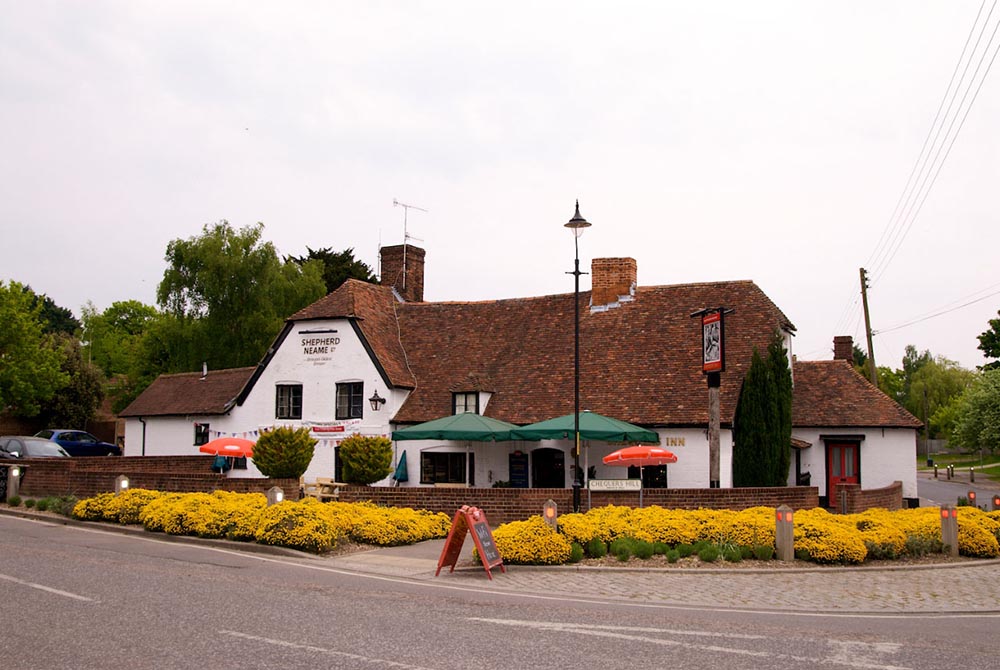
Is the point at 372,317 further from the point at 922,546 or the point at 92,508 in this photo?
the point at 922,546

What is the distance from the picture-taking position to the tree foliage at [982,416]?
2309 inches

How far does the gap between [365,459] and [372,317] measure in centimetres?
866

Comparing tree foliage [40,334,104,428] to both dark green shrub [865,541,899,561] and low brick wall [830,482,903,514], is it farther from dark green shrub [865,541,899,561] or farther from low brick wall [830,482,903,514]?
dark green shrub [865,541,899,561]

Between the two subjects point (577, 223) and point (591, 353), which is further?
point (591, 353)

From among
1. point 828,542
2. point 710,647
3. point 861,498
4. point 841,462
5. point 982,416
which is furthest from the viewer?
point 982,416

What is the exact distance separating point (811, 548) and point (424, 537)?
7967 millimetres

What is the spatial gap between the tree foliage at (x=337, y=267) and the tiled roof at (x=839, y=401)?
3643 centimetres

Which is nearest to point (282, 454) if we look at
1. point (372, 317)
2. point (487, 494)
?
point (487, 494)

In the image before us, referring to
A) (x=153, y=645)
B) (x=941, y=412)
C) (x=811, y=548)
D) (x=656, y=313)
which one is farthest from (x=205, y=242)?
(x=941, y=412)

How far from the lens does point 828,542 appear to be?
16781 millimetres

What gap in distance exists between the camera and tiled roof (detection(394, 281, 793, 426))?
1157 inches

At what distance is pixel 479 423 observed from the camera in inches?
1057

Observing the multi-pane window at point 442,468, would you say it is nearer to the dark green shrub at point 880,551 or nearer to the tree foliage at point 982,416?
the dark green shrub at point 880,551

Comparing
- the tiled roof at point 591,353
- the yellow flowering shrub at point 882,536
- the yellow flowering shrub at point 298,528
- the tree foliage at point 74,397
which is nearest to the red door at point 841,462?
the tiled roof at point 591,353
